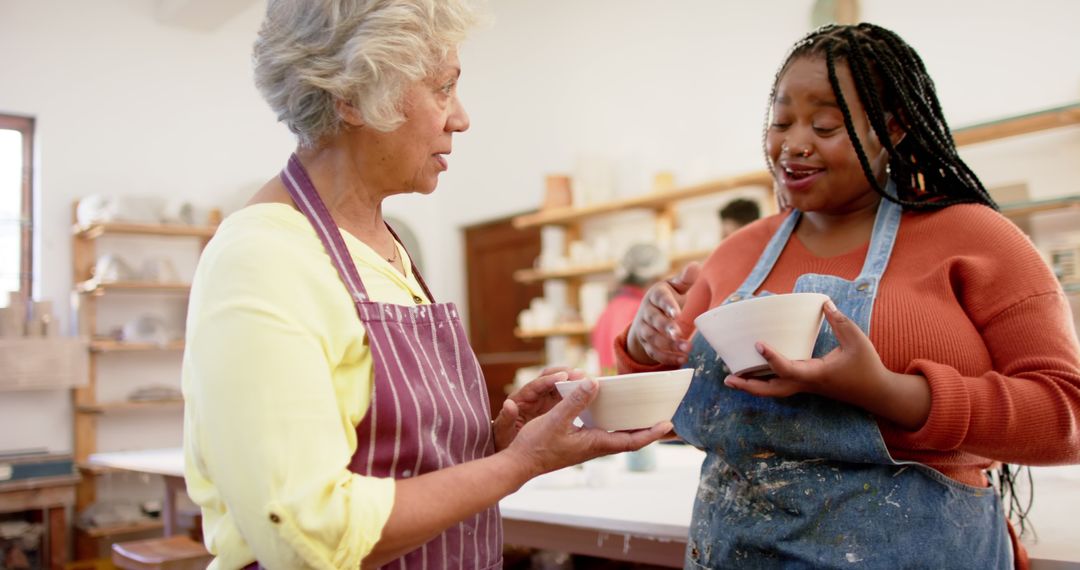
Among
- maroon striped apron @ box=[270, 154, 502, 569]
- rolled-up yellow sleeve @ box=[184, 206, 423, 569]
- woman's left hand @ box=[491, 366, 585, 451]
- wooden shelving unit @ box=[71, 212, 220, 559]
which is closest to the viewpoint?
rolled-up yellow sleeve @ box=[184, 206, 423, 569]

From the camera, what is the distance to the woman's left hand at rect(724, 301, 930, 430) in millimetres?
1132

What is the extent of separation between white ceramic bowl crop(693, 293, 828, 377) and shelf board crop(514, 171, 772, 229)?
3794mm

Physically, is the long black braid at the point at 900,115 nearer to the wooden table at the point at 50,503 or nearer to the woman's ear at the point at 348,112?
the woman's ear at the point at 348,112

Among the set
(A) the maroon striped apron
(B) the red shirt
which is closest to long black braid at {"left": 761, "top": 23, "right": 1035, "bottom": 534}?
(A) the maroon striped apron

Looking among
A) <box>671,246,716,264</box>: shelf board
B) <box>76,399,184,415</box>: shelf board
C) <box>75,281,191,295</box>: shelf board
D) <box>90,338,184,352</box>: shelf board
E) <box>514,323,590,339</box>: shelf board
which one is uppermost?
<box>75,281,191,295</box>: shelf board

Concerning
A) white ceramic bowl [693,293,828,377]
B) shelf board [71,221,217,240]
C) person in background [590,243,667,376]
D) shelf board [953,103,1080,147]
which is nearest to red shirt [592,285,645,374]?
person in background [590,243,667,376]

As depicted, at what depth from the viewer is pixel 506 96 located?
24.4 ft

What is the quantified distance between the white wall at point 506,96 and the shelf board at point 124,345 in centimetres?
49

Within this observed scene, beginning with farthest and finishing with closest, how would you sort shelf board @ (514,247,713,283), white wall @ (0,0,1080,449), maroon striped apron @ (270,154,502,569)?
shelf board @ (514,247,713,283) < white wall @ (0,0,1080,449) < maroon striped apron @ (270,154,502,569)

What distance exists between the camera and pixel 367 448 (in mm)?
1052

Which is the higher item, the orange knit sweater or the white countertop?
the orange knit sweater

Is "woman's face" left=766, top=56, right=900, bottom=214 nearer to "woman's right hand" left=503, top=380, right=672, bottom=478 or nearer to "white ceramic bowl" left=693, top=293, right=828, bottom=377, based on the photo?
"white ceramic bowl" left=693, top=293, right=828, bottom=377

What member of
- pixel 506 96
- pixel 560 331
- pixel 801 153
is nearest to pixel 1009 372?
pixel 801 153

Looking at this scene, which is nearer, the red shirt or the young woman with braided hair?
the young woman with braided hair
